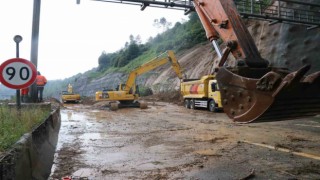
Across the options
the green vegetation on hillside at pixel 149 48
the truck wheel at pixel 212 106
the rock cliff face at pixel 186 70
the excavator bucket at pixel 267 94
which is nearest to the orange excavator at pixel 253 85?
the excavator bucket at pixel 267 94

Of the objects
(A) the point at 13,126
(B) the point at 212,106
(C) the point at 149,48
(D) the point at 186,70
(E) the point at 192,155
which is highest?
(C) the point at 149,48

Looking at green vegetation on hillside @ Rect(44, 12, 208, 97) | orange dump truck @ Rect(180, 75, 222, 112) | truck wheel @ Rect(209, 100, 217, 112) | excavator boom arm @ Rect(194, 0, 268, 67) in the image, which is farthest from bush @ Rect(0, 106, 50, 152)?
green vegetation on hillside @ Rect(44, 12, 208, 97)

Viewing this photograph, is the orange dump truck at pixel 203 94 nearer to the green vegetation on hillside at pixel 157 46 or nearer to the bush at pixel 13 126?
the bush at pixel 13 126

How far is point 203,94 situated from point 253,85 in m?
19.0

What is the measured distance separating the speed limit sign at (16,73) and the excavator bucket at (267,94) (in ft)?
13.0

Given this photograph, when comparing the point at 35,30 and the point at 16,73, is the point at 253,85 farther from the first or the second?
the point at 35,30

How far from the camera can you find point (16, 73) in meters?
6.85

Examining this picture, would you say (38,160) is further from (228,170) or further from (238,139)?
(238,139)

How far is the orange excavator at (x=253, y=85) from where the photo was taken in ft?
14.8

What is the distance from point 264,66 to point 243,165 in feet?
6.46

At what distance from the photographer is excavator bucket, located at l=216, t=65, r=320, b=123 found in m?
4.45

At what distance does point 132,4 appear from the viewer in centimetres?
1638

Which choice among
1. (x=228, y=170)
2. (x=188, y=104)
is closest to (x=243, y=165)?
(x=228, y=170)

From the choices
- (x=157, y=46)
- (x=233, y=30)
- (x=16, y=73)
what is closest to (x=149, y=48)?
(x=157, y=46)
